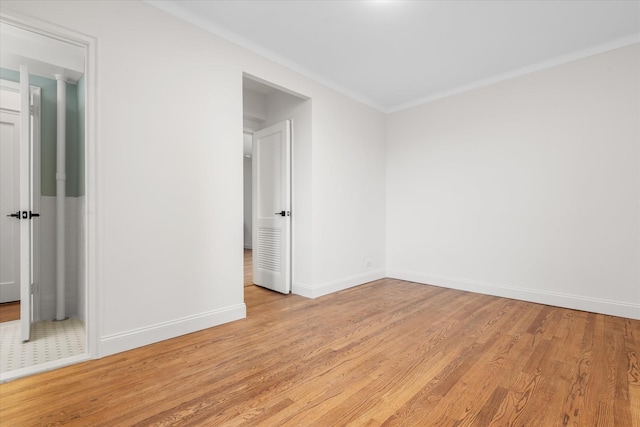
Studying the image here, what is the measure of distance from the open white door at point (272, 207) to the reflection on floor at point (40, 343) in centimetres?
200

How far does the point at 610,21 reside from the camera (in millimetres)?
2617

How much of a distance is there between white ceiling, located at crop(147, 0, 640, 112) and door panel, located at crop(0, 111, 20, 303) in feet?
7.89

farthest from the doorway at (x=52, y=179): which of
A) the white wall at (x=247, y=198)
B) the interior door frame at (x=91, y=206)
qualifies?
the white wall at (x=247, y=198)

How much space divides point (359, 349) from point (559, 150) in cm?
304

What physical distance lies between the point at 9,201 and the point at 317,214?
11.2 feet

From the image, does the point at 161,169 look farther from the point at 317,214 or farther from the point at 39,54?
the point at 317,214

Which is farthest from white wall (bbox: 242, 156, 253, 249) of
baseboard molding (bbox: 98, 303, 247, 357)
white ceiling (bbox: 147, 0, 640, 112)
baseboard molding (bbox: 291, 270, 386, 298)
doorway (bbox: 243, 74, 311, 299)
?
baseboard molding (bbox: 98, 303, 247, 357)

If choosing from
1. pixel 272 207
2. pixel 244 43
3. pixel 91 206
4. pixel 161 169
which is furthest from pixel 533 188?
pixel 91 206

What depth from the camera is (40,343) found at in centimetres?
230

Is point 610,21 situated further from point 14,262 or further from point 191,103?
point 14,262

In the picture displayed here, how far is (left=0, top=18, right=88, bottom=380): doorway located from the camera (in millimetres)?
2625

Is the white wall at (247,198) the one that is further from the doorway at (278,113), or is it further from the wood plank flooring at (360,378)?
the wood plank flooring at (360,378)

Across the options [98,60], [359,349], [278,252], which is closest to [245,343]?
[359,349]

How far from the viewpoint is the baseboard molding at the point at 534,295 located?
2912 millimetres
